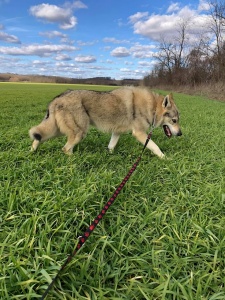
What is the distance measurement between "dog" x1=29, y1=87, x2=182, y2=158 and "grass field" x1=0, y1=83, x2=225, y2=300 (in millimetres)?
629

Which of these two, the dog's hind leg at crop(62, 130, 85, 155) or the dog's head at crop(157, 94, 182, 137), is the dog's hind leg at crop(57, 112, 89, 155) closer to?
the dog's hind leg at crop(62, 130, 85, 155)

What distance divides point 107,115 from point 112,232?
296 cm

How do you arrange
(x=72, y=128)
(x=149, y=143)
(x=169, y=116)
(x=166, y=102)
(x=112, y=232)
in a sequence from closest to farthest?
(x=112, y=232)
(x=72, y=128)
(x=149, y=143)
(x=166, y=102)
(x=169, y=116)

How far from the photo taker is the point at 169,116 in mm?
5473

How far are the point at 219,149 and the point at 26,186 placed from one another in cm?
448

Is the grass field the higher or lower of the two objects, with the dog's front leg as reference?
lower

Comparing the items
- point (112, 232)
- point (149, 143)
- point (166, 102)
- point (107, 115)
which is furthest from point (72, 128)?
point (112, 232)

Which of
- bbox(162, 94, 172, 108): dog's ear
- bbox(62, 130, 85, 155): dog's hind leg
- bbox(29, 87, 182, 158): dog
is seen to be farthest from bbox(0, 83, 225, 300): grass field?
bbox(162, 94, 172, 108): dog's ear

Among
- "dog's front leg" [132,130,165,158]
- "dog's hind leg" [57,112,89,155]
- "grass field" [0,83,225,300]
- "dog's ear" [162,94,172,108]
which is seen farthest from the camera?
"dog's ear" [162,94,172,108]

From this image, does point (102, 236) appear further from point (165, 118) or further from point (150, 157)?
point (165, 118)

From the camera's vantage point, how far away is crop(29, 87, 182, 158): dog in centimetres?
448

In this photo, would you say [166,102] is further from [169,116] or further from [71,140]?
[71,140]

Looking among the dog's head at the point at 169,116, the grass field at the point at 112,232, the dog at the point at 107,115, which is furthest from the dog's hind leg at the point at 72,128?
the dog's head at the point at 169,116

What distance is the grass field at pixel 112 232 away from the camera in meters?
1.81
